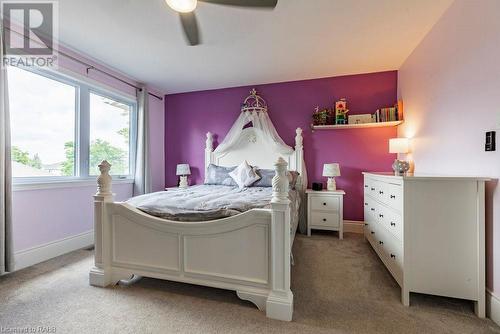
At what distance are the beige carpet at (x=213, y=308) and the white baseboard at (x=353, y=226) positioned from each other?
54.3 inches

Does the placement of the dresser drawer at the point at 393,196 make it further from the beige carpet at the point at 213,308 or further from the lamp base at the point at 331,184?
the lamp base at the point at 331,184

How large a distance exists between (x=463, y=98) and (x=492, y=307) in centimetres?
154

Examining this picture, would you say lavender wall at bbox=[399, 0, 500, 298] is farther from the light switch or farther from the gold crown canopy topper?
the gold crown canopy topper

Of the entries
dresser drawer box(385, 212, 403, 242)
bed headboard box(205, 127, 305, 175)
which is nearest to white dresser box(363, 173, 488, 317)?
dresser drawer box(385, 212, 403, 242)

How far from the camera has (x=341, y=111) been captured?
11.6ft

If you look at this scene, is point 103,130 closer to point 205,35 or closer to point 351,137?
point 205,35

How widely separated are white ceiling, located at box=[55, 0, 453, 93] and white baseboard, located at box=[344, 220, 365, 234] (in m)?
2.30

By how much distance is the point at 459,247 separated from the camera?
63.8 inches

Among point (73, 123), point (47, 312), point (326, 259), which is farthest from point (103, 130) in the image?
point (326, 259)

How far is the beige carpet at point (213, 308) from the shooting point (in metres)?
1.47

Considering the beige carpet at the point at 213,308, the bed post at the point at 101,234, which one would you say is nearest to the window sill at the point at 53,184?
the beige carpet at the point at 213,308

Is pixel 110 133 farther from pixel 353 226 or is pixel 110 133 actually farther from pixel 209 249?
pixel 353 226

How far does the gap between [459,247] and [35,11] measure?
4.08m

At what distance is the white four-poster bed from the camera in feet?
5.15
